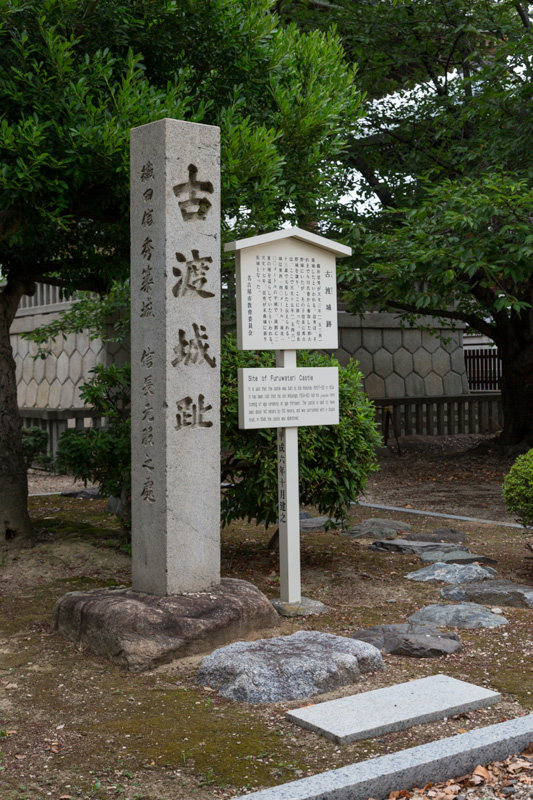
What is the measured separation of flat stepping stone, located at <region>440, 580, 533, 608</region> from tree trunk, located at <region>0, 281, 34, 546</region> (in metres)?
3.71

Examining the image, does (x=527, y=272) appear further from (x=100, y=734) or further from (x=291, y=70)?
(x=100, y=734)

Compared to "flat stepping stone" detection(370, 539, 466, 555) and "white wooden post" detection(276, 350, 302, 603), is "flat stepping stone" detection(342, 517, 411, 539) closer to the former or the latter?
"flat stepping stone" detection(370, 539, 466, 555)

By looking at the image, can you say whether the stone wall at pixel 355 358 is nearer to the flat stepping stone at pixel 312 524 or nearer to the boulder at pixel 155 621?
the flat stepping stone at pixel 312 524

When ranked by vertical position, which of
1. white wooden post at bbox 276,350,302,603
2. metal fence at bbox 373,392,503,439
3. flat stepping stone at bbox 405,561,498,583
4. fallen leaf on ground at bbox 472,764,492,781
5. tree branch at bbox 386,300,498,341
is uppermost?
tree branch at bbox 386,300,498,341

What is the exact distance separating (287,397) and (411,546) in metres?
2.78

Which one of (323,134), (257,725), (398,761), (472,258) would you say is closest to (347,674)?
(257,725)

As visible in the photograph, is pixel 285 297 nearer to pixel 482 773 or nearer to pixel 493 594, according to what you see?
pixel 493 594

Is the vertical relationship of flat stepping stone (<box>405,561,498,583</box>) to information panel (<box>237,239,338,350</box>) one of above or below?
below

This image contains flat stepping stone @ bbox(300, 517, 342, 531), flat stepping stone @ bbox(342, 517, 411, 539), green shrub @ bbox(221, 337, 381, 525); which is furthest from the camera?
flat stepping stone @ bbox(300, 517, 342, 531)

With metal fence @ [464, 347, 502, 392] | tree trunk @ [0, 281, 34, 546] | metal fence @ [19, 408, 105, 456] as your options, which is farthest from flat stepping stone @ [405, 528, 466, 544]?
metal fence @ [464, 347, 502, 392]

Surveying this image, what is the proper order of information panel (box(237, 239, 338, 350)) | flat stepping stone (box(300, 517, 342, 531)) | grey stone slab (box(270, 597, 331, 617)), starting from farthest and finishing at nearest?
flat stepping stone (box(300, 517, 342, 531))
information panel (box(237, 239, 338, 350))
grey stone slab (box(270, 597, 331, 617))

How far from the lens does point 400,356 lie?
1834cm

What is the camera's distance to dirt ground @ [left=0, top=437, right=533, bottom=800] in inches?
132

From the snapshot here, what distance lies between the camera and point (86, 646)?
16.3 ft
